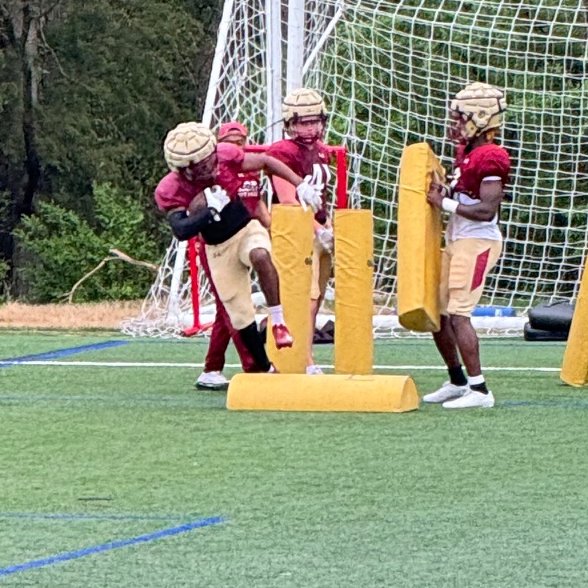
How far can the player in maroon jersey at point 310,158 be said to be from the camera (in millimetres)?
9539

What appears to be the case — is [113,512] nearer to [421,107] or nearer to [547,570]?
[547,570]

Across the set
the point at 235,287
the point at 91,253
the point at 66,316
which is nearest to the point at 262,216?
the point at 235,287

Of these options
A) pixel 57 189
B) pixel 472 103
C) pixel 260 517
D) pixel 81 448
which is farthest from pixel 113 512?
pixel 57 189

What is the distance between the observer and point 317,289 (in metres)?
9.91

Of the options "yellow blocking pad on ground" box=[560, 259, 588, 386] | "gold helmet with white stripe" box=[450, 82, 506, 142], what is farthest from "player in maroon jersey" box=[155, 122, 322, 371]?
"yellow blocking pad on ground" box=[560, 259, 588, 386]

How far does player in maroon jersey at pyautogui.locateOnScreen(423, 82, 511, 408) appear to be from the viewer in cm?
848

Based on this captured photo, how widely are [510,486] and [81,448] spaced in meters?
2.01

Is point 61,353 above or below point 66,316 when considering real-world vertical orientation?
above

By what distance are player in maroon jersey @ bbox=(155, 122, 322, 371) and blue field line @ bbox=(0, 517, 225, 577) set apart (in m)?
3.23

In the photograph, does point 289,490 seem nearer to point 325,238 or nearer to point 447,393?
point 447,393

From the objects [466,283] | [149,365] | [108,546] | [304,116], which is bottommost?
[149,365]

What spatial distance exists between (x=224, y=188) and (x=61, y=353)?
332cm

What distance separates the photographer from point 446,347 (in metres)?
9.04

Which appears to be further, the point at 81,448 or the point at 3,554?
the point at 81,448
